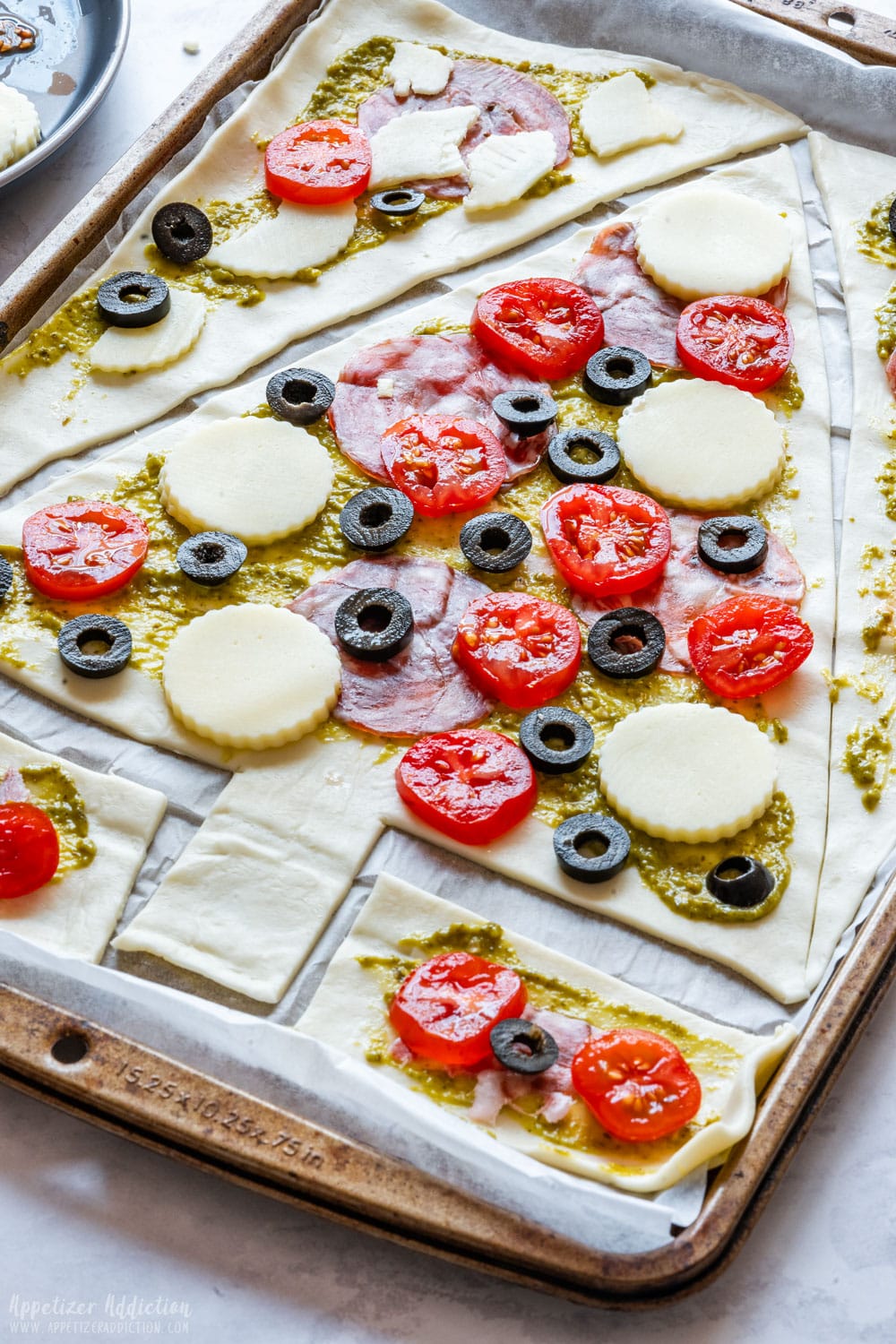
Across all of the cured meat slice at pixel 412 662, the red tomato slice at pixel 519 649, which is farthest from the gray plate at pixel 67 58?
the red tomato slice at pixel 519 649

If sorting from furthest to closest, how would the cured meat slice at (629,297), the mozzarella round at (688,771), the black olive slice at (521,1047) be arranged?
the cured meat slice at (629,297), the mozzarella round at (688,771), the black olive slice at (521,1047)

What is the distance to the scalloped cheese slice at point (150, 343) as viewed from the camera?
4352 mm

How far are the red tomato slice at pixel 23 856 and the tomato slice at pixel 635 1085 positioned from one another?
130cm

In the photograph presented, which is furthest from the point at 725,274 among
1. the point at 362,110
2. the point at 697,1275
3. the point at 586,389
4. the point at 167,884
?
the point at 697,1275

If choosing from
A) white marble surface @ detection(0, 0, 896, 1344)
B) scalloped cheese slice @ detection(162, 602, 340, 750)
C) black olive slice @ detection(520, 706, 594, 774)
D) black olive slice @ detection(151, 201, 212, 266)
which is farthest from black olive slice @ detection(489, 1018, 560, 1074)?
black olive slice @ detection(151, 201, 212, 266)

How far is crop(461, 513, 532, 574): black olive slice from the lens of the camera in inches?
152

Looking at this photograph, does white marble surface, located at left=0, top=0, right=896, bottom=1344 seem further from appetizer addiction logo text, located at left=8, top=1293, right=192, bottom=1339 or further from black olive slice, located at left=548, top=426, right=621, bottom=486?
black olive slice, located at left=548, top=426, right=621, bottom=486

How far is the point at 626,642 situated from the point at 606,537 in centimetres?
35

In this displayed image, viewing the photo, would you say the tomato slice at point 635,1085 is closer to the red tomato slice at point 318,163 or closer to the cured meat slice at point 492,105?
the red tomato slice at point 318,163

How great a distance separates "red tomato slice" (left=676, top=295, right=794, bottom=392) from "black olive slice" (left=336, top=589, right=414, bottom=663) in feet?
4.66

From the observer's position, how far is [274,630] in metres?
3.59

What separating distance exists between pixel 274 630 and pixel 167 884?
0.73 metres

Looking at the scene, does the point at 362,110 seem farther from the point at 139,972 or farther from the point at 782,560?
the point at 139,972

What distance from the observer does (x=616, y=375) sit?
438 centimetres
